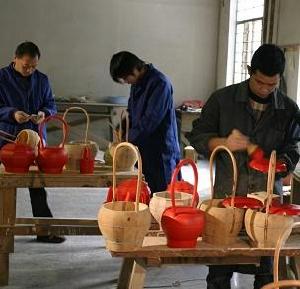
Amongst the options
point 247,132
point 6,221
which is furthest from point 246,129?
point 6,221

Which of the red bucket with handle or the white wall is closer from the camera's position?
the red bucket with handle

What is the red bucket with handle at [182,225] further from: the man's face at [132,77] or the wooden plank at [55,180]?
the man's face at [132,77]

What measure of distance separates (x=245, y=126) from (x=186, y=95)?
6.54 meters

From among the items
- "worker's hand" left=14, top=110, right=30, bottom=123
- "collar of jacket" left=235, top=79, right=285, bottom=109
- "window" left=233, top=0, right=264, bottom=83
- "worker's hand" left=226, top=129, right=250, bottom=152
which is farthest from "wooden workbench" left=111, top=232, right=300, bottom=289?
"window" left=233, top=0, right=264, bottom=83

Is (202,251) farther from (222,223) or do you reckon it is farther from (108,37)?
(108,37)

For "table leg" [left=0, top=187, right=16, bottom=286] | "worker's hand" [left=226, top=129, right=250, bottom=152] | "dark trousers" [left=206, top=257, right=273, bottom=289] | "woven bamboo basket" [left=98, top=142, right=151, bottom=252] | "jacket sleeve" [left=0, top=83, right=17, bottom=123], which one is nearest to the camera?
"woven bamboo basket" [left=98, top=142, right=151, bottom=252]

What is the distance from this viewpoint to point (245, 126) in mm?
2666

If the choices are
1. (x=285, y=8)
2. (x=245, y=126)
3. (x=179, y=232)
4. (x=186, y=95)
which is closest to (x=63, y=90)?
(x=186, y=95)

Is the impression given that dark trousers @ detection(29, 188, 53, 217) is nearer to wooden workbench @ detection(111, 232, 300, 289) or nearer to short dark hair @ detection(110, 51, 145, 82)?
short dark hair @ detection(110, 51, 145, 82)

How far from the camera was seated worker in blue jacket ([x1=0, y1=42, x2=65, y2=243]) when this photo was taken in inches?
156

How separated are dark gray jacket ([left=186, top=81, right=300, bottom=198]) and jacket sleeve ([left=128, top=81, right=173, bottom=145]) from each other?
1.11m

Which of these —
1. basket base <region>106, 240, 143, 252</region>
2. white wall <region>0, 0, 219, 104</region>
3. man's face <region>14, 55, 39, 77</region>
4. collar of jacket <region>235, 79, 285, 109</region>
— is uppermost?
white wall <region>0, 0, 219, 104</region>

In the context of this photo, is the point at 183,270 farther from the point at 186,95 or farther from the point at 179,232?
the point at 186,95

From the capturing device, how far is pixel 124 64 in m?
3.69
